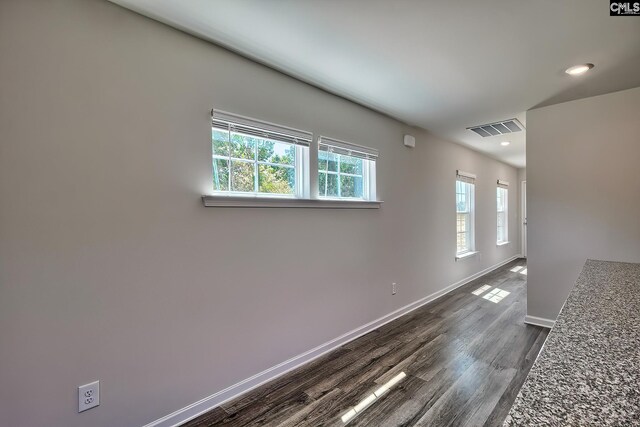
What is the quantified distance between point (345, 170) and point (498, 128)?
2432 millimetres

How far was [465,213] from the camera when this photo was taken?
5.18 meters

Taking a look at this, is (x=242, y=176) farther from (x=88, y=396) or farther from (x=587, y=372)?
(x=587, y=372)

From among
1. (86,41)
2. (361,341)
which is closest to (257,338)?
(361,341)

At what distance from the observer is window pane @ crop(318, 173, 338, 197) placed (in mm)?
2748

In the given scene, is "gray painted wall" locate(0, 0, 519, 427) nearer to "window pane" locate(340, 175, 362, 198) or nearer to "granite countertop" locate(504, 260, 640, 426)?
"window pane" locate(340, 175, 362, 198)

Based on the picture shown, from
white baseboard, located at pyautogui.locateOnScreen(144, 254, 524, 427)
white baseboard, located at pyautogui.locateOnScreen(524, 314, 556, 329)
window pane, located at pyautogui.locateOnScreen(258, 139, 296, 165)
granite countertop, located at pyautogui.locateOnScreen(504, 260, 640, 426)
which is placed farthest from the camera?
white baseboard, located at pyautogui.locateOnScreen(524, 314, 556, 329)

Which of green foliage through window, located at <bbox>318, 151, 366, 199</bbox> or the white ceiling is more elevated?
the white ceiling

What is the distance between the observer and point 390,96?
2.91m

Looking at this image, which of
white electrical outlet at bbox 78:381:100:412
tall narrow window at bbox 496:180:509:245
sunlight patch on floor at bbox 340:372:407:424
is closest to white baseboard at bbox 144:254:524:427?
white electrical outlet at bbox 78:381:100:412

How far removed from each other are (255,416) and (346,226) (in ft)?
5.54

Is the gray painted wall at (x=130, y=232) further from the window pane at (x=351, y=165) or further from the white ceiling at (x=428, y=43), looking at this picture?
the window pane at (x=351, y=165)

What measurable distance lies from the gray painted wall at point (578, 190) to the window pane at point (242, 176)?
3075 mm

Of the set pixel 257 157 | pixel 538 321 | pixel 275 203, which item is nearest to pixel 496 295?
pixel 538 321

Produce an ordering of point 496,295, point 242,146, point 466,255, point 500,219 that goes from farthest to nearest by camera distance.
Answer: point 500,219 < point 466,255 < point 496,295 < point 242,146
